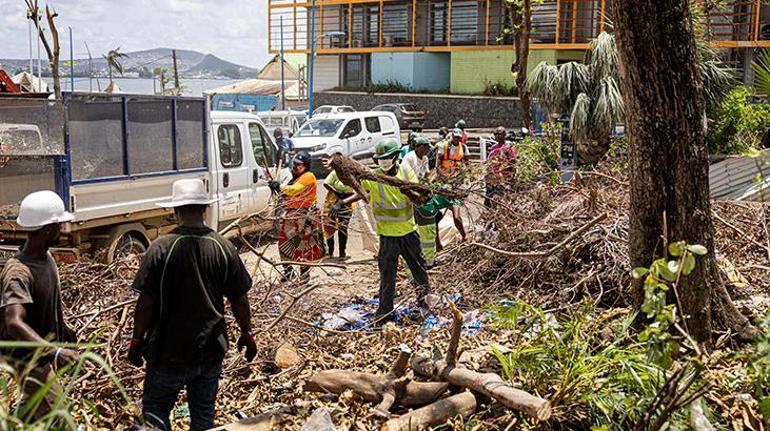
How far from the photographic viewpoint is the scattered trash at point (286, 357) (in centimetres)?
573

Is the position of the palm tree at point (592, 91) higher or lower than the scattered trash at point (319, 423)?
higher

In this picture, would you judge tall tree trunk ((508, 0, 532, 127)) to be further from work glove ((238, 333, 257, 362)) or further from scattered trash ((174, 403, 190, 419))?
work glove ((238, 333, 257, 362))

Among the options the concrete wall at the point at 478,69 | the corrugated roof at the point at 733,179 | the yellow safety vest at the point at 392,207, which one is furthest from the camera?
the concrete wall at the point at 478,69

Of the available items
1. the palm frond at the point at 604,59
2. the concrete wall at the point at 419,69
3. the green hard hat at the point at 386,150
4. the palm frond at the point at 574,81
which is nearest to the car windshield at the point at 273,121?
the concrete wall at the point at 419,69

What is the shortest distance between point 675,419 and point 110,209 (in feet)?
22.3

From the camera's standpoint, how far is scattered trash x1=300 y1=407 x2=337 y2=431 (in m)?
4.32

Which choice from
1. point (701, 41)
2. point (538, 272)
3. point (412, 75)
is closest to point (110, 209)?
point (538, 272)

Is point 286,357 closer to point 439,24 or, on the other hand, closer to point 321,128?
point 321,128

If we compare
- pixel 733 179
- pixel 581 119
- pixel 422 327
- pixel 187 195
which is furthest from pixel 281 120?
pixel 187 195

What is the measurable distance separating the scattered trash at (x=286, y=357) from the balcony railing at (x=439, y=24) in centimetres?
2832

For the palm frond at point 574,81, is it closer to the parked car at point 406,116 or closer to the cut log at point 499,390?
the cut log at point 499,390

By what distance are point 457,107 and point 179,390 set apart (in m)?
33.9

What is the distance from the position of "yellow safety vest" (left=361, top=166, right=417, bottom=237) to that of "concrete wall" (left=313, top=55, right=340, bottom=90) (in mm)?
38439

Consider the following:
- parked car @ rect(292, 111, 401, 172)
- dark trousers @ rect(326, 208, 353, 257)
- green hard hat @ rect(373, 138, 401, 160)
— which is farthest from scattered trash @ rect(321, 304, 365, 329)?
parked car @ rect(292, 111, 401, 172)
